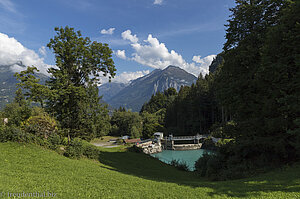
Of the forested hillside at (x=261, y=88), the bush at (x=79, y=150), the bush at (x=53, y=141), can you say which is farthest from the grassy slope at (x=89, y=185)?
the bush at (x=79, y=150)

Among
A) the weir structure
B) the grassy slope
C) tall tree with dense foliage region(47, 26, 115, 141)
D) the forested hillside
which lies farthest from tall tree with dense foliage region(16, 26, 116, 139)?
the weir structure

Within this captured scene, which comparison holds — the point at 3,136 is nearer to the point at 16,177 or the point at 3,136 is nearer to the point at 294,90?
the point at 16,177

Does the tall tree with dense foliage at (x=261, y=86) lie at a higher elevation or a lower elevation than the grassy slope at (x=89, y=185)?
higher

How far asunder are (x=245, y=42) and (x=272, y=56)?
372cm

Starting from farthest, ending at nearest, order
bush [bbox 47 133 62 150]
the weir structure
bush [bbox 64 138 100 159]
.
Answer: the weir structure → bush [bbox 64 138 100 159] → bush [bbox 47 133 62 150]

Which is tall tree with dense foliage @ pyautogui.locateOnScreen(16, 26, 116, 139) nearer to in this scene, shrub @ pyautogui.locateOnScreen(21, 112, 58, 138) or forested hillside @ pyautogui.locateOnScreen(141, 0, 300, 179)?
shrub @ pyautogui.locateOnScreen(21, 112, 58, 138)

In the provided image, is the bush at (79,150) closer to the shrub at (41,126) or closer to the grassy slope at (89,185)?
the shrub at (41,126)

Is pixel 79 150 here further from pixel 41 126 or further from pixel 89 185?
pixel 89 185

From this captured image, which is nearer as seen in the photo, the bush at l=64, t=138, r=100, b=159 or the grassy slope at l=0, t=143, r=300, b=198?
the grassy slope at l=0, t=143, r=300, b=198

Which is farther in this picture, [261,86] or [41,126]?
[41,126]

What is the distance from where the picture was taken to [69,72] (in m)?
15.6

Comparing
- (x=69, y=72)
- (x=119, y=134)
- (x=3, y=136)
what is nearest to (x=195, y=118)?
(x=119, y=134)

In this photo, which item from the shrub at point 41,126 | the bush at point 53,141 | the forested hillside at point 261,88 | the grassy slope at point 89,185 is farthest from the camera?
the bush at point 53,141

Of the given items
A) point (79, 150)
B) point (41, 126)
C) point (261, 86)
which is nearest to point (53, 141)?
point (41, 126)
